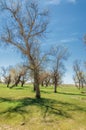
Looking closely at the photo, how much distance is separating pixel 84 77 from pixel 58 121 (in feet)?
247

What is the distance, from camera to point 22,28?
32000 mm

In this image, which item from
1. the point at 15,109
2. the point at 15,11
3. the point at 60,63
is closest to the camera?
the point at 15,109

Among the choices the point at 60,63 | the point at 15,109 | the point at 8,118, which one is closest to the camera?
the point at 8,118

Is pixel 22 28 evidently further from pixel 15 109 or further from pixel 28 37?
pixel 15 109

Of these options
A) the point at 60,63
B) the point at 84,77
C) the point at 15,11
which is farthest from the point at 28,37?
the point at 84,77

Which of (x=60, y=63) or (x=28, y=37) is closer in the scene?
(x=28, y=37)

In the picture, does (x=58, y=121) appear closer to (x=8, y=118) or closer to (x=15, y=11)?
(x=8, y=118)

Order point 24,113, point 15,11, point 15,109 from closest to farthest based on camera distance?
point 24,113
point 15,109
point 15,11

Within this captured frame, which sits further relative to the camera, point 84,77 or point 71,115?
point 84,77

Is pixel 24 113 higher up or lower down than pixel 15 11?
lower down

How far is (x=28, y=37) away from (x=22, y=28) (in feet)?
5.09

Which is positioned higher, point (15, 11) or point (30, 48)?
point (15, 11)

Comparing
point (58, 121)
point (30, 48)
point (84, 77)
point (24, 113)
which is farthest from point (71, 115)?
point (84, 77)

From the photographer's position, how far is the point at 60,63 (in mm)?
58188
